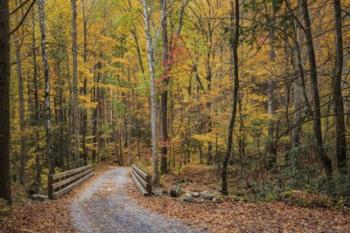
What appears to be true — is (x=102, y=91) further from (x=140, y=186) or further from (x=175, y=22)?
(x=140, y=186)

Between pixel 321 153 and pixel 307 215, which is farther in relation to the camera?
pixel 321 153

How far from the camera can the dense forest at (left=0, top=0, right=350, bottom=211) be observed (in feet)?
30.9

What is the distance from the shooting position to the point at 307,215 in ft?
24.8

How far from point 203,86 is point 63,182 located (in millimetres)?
14344

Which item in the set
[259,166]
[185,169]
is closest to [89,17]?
[185,169]

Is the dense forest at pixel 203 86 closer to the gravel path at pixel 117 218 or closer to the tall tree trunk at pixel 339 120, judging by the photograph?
the tall tree trunk at pixel 339 120

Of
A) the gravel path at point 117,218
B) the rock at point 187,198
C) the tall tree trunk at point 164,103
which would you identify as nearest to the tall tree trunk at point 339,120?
the rock at point 187,198

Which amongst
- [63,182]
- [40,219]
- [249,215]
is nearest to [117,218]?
[40,219]

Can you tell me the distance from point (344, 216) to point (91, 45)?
23.5 metres

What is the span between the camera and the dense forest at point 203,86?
371 inches

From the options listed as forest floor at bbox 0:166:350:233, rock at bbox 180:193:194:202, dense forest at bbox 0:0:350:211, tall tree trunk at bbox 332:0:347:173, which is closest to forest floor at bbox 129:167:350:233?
forest floor at bbox 0:166:350:233

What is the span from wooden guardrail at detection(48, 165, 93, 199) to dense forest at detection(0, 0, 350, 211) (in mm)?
1350

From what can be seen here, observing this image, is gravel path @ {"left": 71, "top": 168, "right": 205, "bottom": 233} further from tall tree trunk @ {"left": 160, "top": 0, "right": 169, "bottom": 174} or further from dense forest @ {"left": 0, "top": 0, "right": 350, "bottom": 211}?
tall tree trunk @ {"left": 160, "top": 0, "right": 169, "bottom": 174}

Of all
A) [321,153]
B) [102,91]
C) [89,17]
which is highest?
[89,17]
